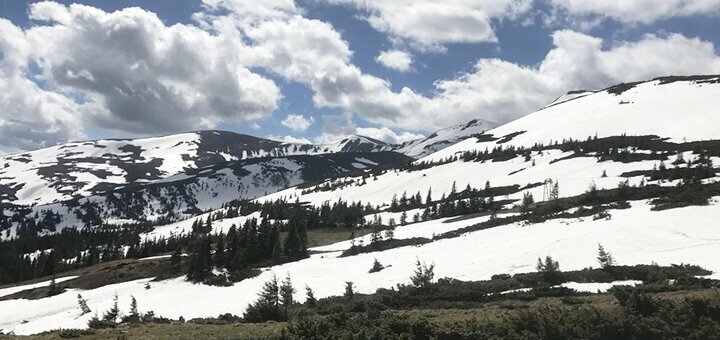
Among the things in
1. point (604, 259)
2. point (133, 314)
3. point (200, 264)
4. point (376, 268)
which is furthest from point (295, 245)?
point (604, 259)

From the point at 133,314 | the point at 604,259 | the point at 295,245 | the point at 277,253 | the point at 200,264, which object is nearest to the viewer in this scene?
the point at 604,259

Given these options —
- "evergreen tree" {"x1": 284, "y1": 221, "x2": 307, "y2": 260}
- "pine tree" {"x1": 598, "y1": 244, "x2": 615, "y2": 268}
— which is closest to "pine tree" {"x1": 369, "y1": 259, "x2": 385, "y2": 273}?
"pine tree" {"x1": 598, "y1": 244, "x2": 615, "y2": 268}

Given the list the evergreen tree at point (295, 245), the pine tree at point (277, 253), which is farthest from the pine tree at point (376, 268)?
the evergreen tree at point (295, 245)

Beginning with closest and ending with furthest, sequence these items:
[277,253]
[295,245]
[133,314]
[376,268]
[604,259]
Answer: [604,259], [133,314], [376,268], [277,253], [295,245]

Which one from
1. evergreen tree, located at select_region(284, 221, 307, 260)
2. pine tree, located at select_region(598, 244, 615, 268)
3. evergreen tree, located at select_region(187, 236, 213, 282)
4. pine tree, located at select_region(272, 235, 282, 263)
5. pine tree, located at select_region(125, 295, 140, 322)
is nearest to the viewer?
pine tree, located at select_region(125, 295, 140, 322)

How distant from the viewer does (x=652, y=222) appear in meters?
63.6

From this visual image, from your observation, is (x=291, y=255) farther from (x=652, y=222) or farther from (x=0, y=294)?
(x=652, y=222)

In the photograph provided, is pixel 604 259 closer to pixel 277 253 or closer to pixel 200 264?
pixel 200 264

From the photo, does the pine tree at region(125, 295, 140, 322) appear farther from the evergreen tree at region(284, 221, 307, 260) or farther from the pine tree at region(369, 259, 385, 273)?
the evergreen tree at region(284, 221, 307, 260)

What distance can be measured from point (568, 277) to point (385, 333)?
90.0 feet

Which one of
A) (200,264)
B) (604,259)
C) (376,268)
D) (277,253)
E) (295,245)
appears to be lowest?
(376,268)

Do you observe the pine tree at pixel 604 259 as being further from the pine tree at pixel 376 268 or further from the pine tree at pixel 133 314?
the pine tree at pixel 133 314

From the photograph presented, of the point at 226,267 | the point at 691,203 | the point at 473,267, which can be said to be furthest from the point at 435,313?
the point at 226,267

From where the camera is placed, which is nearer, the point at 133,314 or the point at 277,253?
the point at 133,314
